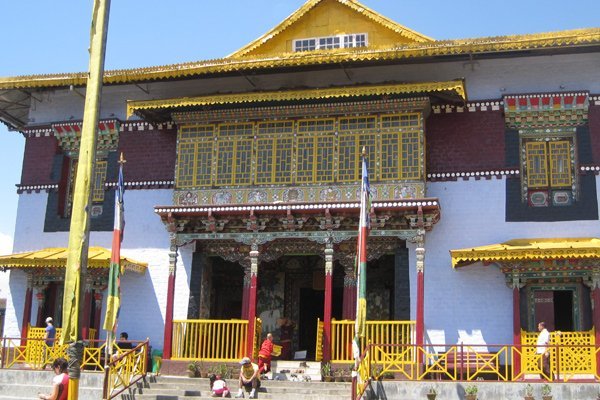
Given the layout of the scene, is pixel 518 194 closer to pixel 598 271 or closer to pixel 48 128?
pixel 598 271

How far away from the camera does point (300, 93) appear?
20.5m

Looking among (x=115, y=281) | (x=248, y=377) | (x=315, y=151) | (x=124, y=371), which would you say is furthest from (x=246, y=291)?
(x=115, y=281)

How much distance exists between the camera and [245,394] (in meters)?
17.1

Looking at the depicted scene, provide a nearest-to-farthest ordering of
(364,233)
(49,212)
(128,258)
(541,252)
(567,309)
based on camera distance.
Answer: (364,233) → (541,252) → (567,309) → (128,258) → (49,212)

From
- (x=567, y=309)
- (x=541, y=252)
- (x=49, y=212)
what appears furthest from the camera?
(x=49, y=212)

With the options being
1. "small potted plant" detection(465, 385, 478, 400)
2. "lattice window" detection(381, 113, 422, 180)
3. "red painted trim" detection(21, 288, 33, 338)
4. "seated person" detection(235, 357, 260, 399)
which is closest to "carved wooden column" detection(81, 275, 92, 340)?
"red painted trim" detection(21, 288, 33, 338)

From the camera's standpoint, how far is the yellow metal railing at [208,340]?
65.8 feet

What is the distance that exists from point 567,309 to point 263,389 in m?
8.18

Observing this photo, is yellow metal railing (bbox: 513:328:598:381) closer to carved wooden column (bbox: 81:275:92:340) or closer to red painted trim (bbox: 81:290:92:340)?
red painted trim (bbox: 81:290:92:340)

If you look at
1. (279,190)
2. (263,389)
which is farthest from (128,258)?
(263,389)

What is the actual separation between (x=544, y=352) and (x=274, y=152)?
28.7 feet

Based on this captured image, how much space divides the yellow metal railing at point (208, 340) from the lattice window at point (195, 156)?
3906 millimetres

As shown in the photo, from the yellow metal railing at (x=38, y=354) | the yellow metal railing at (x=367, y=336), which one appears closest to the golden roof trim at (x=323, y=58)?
the yellow metal railing at (x=367, y=336)

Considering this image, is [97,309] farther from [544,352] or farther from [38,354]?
[544,352]
